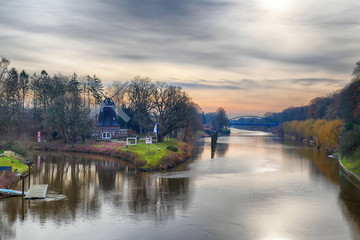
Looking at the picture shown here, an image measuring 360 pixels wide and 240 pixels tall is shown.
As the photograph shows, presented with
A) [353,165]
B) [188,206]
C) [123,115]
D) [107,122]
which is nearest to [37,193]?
[188,206]

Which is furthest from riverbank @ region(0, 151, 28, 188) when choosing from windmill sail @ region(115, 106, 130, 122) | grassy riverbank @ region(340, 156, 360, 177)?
windmill sail @ region(115, 106, 130, 122)

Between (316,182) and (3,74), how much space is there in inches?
1742

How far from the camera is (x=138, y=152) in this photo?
58062 mm

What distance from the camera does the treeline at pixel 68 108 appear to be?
2683 inches

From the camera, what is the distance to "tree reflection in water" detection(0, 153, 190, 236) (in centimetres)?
2619

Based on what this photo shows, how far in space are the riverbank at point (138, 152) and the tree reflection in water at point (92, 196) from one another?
281cm

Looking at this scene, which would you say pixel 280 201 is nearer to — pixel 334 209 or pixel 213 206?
pixel 334 209

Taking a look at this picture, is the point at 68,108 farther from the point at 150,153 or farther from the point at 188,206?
the point at 188,206

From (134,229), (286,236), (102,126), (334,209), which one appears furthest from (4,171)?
(102,126)

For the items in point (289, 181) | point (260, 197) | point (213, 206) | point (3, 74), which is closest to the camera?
point (213, 206)

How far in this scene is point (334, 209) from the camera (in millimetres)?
28766

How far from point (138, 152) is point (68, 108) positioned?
2803 cm

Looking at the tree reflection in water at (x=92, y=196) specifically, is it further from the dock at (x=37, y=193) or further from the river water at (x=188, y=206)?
the dock at (x=37, y=193)

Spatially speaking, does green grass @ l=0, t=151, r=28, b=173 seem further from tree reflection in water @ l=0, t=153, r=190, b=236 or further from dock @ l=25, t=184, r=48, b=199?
dock @ l=25, t=184, r=48, b=199
